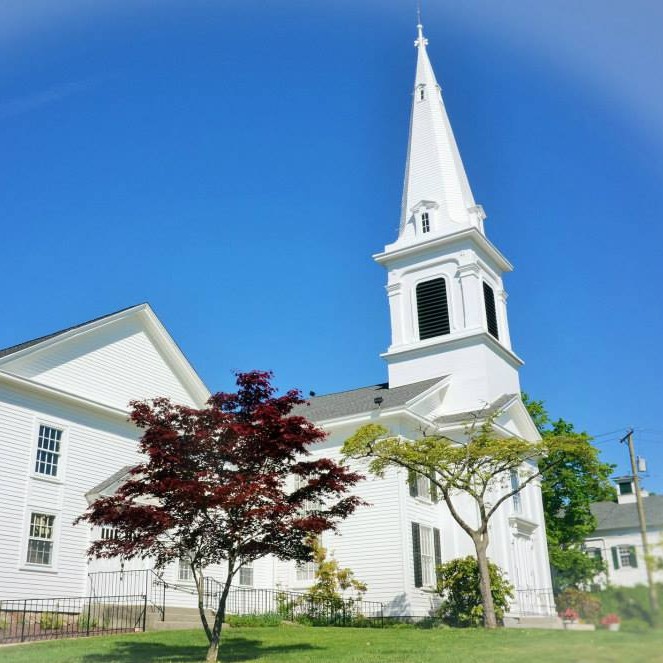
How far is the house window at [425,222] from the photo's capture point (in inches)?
1574

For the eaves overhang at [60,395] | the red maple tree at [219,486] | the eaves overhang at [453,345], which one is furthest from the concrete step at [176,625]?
the eaves overhang at [453,345]

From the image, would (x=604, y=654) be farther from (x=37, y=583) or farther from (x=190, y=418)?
(x=37, y=583)

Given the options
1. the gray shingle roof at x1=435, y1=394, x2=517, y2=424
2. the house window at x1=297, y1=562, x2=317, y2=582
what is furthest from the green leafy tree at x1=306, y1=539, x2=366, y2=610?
the gray shingle roof at x1=435, y1=394, x2=517, y2=424

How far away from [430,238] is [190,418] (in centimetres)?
2490

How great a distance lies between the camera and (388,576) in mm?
27969

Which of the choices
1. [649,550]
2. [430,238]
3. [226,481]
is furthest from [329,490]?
[430,238]

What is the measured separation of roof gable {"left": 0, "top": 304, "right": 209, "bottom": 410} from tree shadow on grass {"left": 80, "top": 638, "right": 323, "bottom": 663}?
33.9ft

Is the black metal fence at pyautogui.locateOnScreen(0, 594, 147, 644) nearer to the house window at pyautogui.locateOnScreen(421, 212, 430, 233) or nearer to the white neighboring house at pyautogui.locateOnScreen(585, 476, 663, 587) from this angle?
the white neighboring house at pyautogui.locateOnScreen(585, 476, 663, 587)

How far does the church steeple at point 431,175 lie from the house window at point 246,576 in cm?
1854

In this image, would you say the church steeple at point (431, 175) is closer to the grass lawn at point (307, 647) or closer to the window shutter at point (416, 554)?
the window shutter at point (416, 554)

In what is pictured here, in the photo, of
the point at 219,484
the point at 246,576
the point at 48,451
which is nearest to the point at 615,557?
the point at 219,484

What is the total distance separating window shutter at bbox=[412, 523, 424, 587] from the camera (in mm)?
27938

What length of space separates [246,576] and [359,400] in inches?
381

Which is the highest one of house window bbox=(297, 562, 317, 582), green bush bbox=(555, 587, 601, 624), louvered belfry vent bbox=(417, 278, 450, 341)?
louvered belfry vent bbox=(417, 278, 450, 341)
